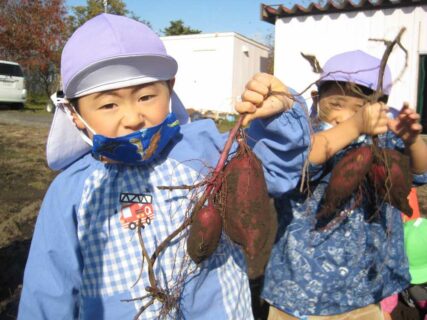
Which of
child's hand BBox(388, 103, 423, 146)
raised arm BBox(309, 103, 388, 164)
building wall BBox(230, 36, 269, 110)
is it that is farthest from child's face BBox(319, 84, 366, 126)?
building wall BBox(230, 36, 269, 110)

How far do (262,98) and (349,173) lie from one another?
58 cm

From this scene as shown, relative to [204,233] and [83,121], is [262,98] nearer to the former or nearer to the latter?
[204,233]

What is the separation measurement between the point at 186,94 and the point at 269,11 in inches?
300

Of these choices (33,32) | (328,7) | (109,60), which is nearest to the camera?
(109,60)

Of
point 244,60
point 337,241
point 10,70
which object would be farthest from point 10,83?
point 337,241

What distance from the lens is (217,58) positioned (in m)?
17.5

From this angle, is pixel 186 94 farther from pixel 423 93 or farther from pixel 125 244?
pixel 125 244

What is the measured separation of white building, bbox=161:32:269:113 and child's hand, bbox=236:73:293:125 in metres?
15.6

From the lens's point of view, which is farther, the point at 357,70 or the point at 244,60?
the point at 244,60

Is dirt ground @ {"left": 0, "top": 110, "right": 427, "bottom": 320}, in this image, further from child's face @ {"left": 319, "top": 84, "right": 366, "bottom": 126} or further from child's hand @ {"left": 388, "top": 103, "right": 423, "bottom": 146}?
child's hand @ {"left": 388, "top": 103, "right": 423, "bottom": 146}

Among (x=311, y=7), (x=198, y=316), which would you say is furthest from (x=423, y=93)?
(x=198, y=316)

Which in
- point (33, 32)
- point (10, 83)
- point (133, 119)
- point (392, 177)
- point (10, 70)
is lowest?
point (10, 83)

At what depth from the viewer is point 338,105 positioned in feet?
5.90

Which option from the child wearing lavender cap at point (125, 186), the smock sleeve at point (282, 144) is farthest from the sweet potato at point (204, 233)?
the smock sleeve at point (282, 144)
